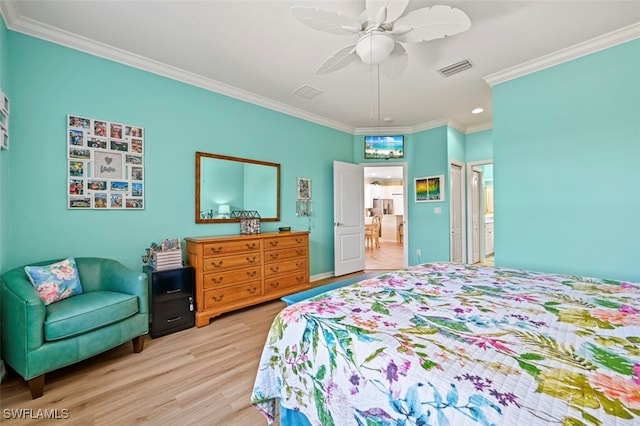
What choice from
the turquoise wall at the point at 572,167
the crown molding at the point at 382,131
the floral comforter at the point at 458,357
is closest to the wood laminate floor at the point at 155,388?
the floral comforter at the point at 458,357

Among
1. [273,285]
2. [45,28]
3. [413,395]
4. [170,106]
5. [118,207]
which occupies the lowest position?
[273,285]

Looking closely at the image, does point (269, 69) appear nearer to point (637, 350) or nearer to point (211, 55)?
point (211, 55)

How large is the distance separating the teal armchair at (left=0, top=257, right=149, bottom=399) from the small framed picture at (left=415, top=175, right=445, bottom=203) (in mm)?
4303

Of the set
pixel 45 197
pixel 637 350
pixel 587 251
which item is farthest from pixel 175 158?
pixel 587 251

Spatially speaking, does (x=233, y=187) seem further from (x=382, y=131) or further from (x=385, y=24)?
(x=382, y=131)

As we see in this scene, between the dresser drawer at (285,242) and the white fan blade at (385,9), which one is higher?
the white fan blade at (385,9)

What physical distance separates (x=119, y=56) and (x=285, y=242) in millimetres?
2577

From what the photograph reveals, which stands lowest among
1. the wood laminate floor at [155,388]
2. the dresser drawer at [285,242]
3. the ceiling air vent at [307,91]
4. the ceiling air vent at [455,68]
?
the wood laminate floor at [155,388]

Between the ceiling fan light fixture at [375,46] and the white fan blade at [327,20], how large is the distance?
94 mm

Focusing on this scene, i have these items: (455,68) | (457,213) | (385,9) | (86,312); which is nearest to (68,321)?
(86,312)

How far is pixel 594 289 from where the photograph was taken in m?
1.49

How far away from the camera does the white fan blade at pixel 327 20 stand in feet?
5.32

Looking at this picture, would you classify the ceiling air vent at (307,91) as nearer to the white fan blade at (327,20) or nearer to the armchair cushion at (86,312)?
the white fan blade at (327,20)

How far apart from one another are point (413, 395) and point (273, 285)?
2.74 metres
